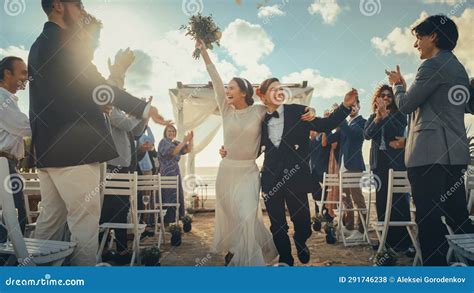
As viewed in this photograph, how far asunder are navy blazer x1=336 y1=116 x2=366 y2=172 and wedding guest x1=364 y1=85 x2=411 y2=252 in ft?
2.03

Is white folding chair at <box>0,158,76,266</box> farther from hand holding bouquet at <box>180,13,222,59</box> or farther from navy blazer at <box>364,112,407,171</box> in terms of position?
navy blazer at <box>364,112,407,171</box>

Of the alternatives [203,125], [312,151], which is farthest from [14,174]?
[203,125]

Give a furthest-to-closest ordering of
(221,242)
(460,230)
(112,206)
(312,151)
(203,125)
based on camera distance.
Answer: (203,125) → (312,151) → (112,206) → (221,242) → (460,230)

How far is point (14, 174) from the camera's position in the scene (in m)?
2.42

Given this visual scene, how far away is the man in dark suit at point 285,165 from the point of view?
2836 millimetres

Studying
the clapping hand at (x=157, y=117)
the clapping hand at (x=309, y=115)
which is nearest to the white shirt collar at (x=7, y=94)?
the clapping hand at (x=157, y=117)

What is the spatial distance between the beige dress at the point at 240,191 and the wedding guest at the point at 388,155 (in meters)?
1.51

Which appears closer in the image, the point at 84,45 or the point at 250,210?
the point at 84,45

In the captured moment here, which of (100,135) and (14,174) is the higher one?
(100,135)

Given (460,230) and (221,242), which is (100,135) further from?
(460,230)

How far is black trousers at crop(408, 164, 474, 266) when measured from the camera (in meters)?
2.25

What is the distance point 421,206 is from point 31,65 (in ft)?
8.14

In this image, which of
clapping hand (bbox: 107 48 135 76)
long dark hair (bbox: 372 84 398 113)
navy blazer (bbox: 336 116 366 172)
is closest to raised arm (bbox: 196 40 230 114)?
clapping hand (bbox: 107 48 135 76)

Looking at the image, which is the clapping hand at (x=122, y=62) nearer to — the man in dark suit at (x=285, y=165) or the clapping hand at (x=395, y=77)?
the man in dark suit at (x=285, y=165)
